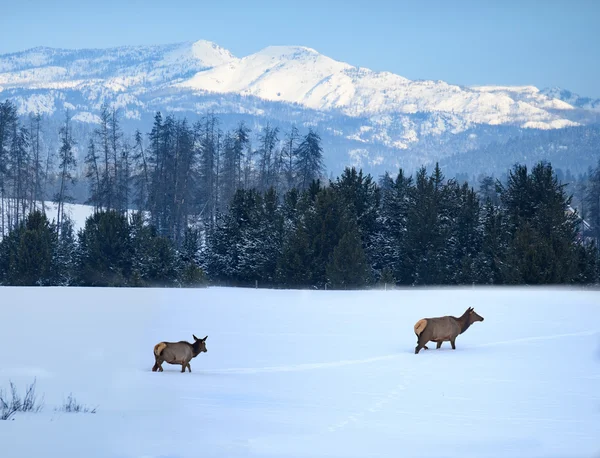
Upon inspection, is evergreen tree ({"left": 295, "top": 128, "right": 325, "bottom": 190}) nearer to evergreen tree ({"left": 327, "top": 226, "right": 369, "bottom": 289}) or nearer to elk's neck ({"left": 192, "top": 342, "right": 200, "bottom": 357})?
evergreen tree ({"left": 327, "top": 226, "right": 369, "bottom": 289})

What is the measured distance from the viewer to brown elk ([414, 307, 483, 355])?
18.8 meters

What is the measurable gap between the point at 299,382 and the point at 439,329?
519 centimetres

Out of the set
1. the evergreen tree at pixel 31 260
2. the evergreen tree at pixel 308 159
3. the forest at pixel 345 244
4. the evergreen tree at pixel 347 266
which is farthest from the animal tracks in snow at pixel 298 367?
the evergreen tree at pixel 308 159

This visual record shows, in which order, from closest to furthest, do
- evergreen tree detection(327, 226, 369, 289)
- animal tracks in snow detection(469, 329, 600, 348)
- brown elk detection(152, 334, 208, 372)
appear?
brown elk detection(152, 334, 208, 372)
animal tracks in snow detection(469, 329, 600, 348)
evergreen tree detection(327, 226, 369, 289)

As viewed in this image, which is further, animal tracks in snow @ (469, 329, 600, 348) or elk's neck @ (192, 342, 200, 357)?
animal tracks in snow @ (469, 329, 600, 348)

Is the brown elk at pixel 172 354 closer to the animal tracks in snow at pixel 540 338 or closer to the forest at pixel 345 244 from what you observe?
the animal tracks in snow at pixel 540 338

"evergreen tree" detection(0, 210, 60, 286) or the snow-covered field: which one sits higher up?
"evergreen tree" detection(0, 210, 60, 286)

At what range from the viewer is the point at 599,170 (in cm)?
10088

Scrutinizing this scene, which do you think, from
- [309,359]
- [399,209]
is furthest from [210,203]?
[309,359]

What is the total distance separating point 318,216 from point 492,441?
41834 mm

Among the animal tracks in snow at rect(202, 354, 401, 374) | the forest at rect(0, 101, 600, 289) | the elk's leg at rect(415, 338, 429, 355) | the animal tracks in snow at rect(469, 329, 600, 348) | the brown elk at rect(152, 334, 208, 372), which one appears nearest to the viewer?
the brown elk at rect(152, 334, 208, 372)

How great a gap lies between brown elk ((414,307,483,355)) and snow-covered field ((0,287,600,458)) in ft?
1.04

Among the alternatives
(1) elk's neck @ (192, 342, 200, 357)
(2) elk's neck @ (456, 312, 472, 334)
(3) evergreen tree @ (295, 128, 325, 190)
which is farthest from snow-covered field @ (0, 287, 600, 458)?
(3) evergreen tree @ (295, 128, 325, 190)

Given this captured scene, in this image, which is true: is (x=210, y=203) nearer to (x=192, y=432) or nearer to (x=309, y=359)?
(x=309, y=359)
